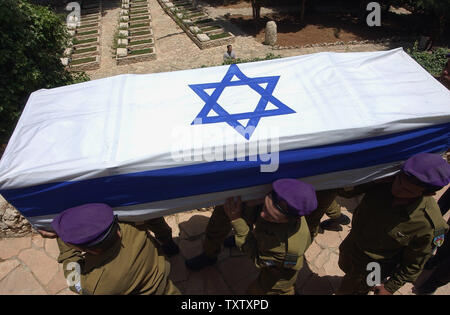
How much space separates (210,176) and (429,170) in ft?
4.94

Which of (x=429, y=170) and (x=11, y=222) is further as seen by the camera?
(x=11, y=222)

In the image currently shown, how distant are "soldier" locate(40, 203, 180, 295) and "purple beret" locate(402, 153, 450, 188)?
6.78 ft

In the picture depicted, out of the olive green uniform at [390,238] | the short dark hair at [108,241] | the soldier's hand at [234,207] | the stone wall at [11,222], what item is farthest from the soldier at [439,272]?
the stone wall at [11,222]

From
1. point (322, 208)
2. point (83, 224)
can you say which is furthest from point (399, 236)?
point (83, 224)

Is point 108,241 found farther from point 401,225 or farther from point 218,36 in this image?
point 218,36

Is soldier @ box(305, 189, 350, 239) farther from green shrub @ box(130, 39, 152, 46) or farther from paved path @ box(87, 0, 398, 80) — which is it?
green shrub @ box(130, 39, 152, 46)

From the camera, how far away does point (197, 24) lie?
11.3 meters

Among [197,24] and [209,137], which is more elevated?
[209,137]

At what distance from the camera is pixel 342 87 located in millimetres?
2387

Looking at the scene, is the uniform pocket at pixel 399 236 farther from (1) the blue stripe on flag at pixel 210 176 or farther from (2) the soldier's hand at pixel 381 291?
(1) the blue stripe on flag at pixel 210 176

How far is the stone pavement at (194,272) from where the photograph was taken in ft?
9.93

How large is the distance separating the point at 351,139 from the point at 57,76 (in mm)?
4940
